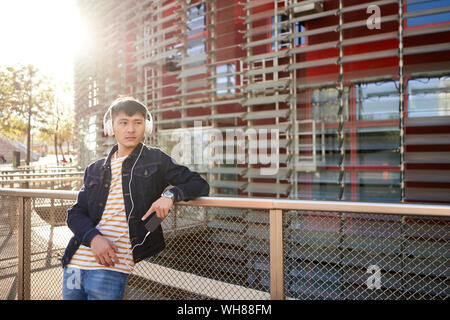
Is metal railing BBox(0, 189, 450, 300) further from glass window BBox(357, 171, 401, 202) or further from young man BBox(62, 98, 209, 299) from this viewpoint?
glass window BBox(357, 171, 401, 202)

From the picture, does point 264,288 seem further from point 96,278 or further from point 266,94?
point 266,94

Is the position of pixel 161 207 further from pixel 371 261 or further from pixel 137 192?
pixel 371 261

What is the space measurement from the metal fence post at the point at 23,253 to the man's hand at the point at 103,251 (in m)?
1.87

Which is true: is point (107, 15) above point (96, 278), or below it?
above

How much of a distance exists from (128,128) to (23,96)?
24.9m

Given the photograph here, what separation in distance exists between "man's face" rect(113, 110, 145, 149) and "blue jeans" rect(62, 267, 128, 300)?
93 centimetres

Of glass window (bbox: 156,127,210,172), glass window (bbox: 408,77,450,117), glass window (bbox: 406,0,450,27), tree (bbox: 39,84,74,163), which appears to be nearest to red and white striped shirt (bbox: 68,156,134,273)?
glass window (bbox: 408,77,450,117)

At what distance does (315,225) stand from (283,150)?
2.81m

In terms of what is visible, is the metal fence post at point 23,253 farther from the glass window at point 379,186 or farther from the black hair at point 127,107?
the glass window at point 379,186

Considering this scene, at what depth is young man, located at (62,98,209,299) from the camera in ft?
8.03

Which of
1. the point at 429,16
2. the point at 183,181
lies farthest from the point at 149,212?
the point at 429,16
